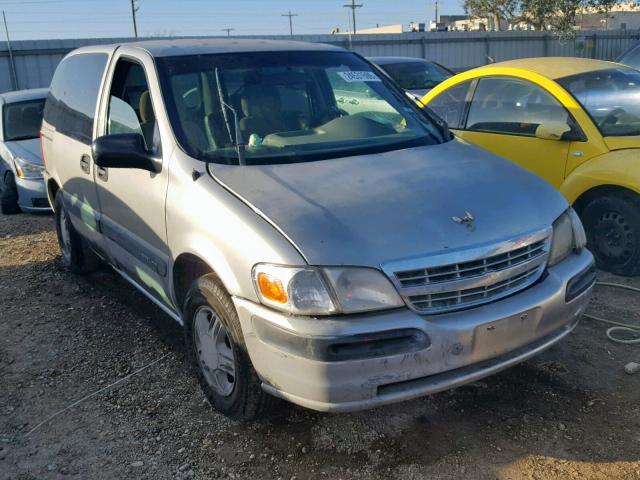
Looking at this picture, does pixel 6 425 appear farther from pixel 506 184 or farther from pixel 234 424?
pixel 506 184

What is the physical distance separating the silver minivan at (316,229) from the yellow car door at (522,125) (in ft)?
5.01

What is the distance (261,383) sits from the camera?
295 cm

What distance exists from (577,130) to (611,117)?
1.15 ft

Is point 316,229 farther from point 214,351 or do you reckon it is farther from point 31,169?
point 31,169

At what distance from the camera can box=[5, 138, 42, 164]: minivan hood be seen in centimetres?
840

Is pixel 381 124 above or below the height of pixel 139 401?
above

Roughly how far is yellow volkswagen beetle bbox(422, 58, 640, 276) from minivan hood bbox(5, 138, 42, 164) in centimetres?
537

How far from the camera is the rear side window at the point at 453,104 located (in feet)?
20.2

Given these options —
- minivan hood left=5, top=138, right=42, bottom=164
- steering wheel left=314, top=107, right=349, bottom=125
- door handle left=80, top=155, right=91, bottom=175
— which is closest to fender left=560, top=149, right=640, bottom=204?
steering wheel left=314, top=107, right=349, bottom=125

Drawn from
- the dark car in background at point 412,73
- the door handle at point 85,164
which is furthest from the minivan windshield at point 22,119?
the dark car in background at point 412,73

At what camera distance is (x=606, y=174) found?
495cm

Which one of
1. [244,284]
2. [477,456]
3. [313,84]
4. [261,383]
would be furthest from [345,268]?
[313,84]

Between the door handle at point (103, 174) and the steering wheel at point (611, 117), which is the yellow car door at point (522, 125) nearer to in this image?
the steering wheel at point (611, 117)

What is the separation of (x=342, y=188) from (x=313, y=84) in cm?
129
